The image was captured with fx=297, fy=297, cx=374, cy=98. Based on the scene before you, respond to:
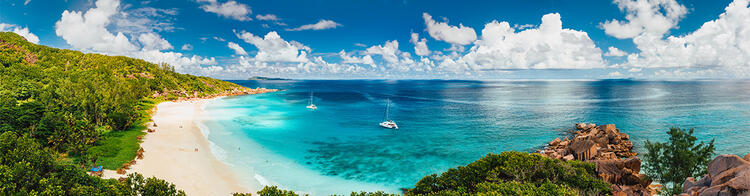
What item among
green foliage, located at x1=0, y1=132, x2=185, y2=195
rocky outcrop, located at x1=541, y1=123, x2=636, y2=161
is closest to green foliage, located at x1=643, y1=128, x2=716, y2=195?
rocky outcrop, located at x1=541, y1=123, x2=636, y2=161

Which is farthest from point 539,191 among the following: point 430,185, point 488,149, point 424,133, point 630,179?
point 424,133

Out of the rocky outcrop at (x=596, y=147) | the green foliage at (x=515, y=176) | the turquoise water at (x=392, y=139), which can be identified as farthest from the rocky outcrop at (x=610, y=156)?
the turquoise water at (x=392, y=139)

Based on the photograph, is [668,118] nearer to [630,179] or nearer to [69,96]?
[630,179]

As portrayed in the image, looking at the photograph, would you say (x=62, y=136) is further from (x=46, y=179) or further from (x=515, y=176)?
(x=515, y=176)

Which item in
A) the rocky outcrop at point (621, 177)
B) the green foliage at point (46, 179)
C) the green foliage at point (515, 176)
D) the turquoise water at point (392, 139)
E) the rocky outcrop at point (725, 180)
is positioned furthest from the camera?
the turquoise water at point (392, 139)

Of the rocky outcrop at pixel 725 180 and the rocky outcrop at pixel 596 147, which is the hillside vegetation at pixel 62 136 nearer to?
the rocky outcrop at pixel 725 180

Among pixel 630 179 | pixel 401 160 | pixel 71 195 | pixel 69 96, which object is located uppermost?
pixel 69 96

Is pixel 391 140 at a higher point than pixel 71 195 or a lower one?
lower
